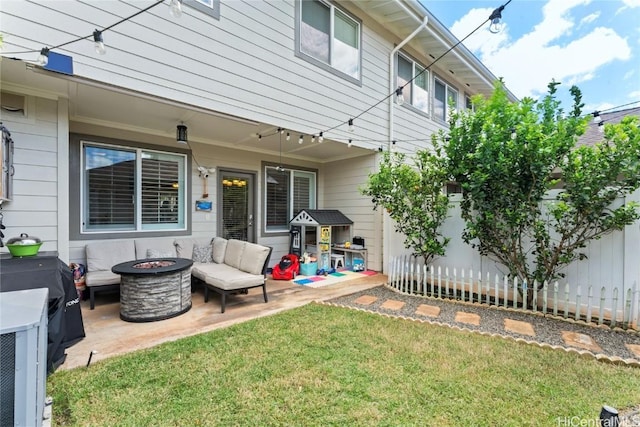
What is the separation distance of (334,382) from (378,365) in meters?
0.49

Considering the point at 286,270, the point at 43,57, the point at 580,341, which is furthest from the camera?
the point at 286,270

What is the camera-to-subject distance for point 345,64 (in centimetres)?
600

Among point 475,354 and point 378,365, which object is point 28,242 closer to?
point 378,365

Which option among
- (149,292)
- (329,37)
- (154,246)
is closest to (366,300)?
(149,292)

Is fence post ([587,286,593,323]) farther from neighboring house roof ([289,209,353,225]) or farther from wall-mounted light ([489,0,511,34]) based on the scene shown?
neighboring house roof ([289,209,353,225])

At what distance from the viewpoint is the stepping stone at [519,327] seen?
10.9 ft

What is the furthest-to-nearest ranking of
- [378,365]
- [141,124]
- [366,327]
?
[141,124] → [366,327] → [378,365]

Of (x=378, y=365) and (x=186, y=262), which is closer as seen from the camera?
(x=378, y=365)

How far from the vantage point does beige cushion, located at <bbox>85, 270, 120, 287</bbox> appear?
4133mm

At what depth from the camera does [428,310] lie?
4129 mm

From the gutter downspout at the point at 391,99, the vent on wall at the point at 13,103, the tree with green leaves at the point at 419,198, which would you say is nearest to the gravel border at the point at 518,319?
the tree with green leaves at the point at 419,198

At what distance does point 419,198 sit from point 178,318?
435 cm

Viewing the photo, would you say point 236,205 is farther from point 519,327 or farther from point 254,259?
point 519,327

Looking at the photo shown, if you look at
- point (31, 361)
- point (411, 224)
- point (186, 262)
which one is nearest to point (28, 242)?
point (186, 262)
